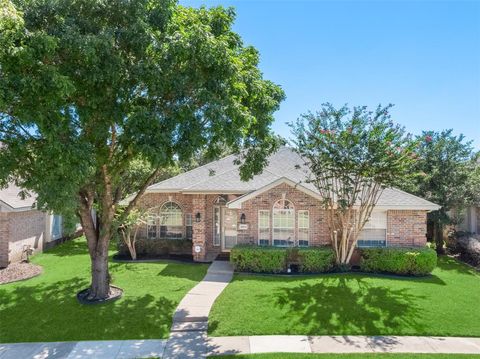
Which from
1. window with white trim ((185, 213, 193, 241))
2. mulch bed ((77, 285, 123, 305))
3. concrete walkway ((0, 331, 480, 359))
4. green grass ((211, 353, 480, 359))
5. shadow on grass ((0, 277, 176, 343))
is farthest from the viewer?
window with white trim ((185, 213, 193, 241))

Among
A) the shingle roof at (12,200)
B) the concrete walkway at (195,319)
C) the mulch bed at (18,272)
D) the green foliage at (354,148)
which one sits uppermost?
the green foliage at (354,148)

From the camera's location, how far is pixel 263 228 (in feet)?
57.0

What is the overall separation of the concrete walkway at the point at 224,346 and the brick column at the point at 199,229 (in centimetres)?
765

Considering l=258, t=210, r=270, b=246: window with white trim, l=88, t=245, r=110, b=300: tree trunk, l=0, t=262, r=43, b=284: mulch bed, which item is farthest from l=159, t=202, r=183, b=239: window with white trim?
l=88, t=245, r=110, b=300: tree trunk

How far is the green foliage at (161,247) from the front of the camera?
19.5 m

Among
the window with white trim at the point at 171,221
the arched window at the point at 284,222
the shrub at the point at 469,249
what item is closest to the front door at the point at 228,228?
the arched window at the point at 284,222

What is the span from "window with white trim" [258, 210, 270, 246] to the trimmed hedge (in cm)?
141

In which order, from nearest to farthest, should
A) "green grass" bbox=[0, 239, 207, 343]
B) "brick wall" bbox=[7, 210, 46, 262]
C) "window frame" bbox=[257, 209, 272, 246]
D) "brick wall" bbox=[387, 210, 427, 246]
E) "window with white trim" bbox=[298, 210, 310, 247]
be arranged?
"green grass" bbox=[0, 239, 207, 343] < "brick wall" bbox=[387, 210, 427, 246] < "window with white trim" bbox=[298, 210, 310, 247] < "window frame" bbox=[257, 209, 272, 246] < "brick wall" bbox=[7, 210, 46, 262]

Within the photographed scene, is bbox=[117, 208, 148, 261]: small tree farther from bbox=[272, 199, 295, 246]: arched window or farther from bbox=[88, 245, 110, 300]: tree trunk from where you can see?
bbox=[272, 199, 295, 246]: arched window

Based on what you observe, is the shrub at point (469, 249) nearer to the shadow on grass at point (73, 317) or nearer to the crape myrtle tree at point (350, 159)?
the crape myrtle tree at point (350, 159)

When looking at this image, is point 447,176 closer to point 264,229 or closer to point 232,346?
point 264,229

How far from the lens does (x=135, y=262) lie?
17844mm

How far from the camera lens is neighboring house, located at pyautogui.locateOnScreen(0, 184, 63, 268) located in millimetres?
17000

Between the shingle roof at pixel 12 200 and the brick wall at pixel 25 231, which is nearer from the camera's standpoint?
the shingle roof at pixel 12 200
